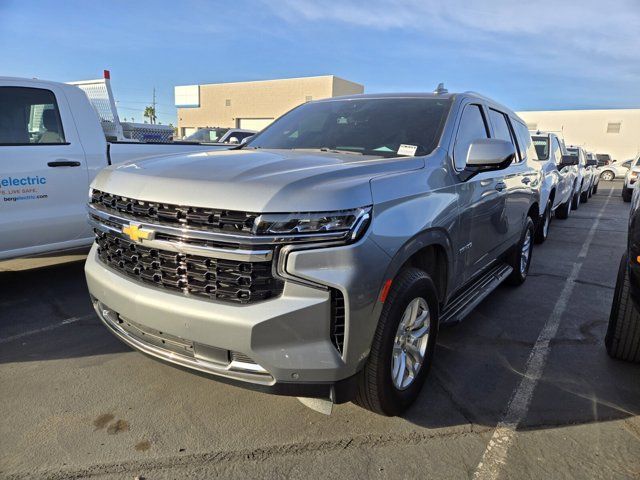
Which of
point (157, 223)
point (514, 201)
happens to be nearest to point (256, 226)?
point (157, 223)

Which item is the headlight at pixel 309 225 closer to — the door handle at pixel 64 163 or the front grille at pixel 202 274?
the front grille at pixel 202 274

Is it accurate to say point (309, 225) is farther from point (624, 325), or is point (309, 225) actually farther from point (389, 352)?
point (624, 325)

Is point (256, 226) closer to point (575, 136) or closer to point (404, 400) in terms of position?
point (404, 400)

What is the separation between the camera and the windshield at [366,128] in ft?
11.2

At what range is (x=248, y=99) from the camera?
184ft

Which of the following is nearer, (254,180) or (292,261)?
(292,261)

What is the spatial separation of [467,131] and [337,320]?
2191 millimetres

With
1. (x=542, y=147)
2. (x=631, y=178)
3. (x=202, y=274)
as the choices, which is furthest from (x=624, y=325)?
(x=631, y=178)

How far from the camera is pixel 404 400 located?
9.30 feet

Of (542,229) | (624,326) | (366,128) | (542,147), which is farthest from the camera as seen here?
(542,147)

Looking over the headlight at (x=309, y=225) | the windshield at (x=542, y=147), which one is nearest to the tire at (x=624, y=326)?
the headlight at (x=309, y=225)

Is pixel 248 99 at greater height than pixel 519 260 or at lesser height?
greater

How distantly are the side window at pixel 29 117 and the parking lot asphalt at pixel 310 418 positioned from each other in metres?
1.68

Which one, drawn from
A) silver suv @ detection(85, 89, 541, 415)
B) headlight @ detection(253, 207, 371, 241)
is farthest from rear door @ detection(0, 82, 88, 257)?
headlight @ detection(253, 207, 371, 241)
